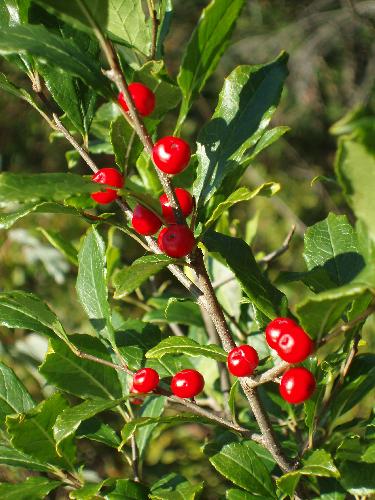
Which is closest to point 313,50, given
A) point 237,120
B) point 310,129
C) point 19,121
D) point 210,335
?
point 310,129

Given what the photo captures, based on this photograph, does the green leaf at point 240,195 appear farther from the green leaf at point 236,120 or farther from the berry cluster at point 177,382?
the berry cluster at point 177,382

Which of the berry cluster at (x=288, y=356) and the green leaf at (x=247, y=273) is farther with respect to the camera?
the green leaf at (x=247, y=273)

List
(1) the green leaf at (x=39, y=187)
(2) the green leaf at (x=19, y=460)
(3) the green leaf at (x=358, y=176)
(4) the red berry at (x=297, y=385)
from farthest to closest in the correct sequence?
(2) the green leaf at (x=19, y=460), (4) the red berry at (x=297, y=385), (1) the green leaf at (x=39, y=187), (3) the green leaf at (x=358, y=176)

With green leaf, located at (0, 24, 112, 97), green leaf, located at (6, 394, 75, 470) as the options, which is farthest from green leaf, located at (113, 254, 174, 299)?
green leaf, located at (6, 394, 75, 470)

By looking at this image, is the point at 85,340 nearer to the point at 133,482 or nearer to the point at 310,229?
the point at 133,482

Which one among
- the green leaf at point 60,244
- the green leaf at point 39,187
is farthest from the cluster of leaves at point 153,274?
the green leaf at point 60,244

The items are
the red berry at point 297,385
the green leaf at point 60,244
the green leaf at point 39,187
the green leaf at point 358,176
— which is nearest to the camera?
the green leaf at point 358,176
